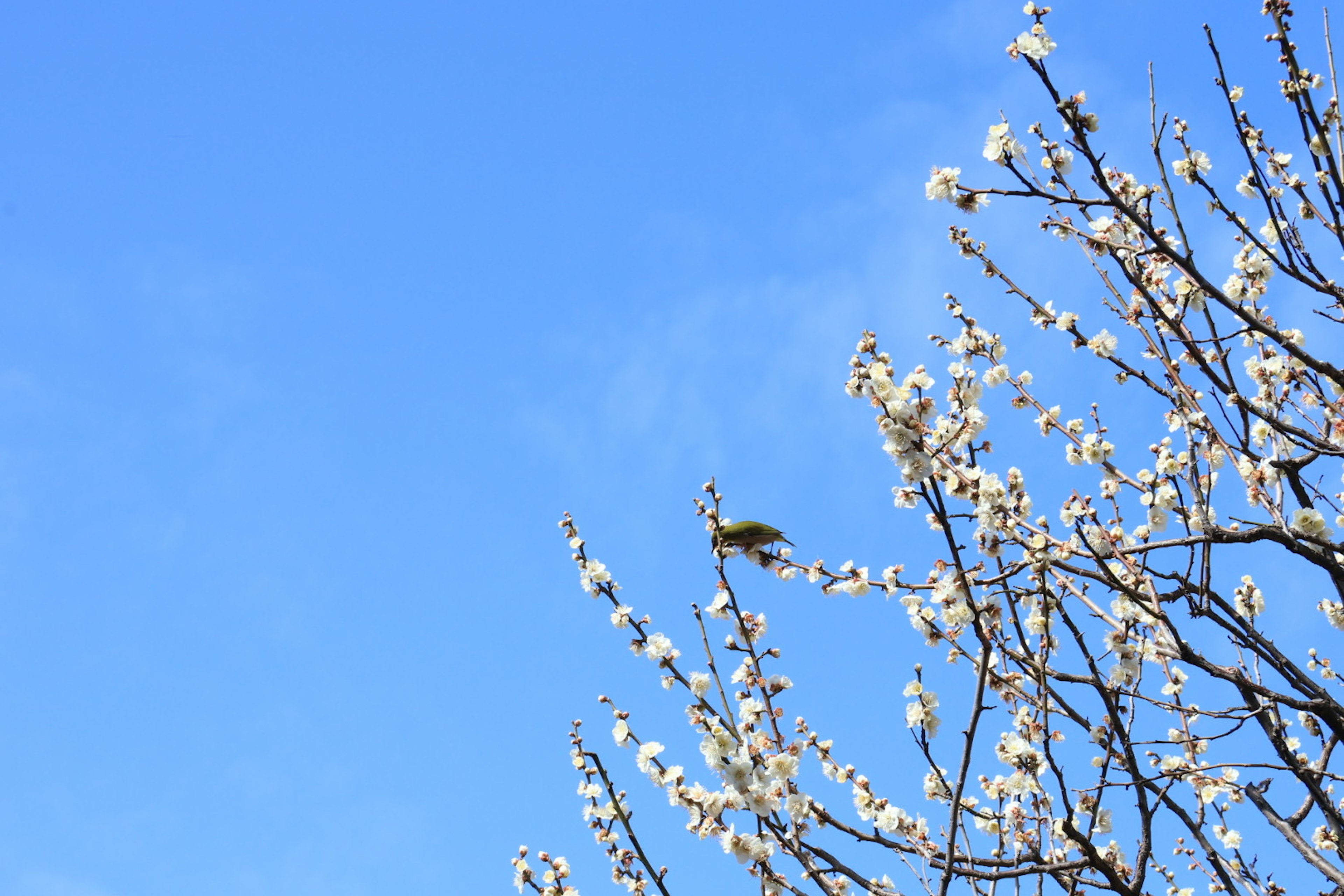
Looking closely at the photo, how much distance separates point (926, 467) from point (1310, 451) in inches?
81.7

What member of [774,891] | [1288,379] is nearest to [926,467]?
[774,891]

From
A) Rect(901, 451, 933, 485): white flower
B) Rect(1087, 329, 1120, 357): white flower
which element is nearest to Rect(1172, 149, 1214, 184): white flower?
Rect(1087, 329, 1120, 357): white flower

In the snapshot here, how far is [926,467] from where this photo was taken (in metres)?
3.28

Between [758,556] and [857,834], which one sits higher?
[758,556]

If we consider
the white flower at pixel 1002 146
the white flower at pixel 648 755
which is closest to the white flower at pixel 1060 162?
the white flower at pixel 1002 146

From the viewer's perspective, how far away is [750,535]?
4.21 meters

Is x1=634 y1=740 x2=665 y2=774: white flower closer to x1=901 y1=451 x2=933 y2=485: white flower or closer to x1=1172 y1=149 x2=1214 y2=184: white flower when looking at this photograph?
x1=901 y1=451 x2=933 y2=485: white flower

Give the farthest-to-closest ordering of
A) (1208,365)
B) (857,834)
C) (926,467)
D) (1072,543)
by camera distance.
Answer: (1208,365)
(1072,543)
(857,834)
(926,467)

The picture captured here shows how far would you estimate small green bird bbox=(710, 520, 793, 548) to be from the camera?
164 inches

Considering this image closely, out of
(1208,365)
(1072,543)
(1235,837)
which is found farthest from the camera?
(1235,837)

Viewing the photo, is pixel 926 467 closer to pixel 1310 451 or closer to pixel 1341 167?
pixel 1310 451

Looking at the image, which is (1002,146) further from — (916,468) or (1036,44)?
(916,468)

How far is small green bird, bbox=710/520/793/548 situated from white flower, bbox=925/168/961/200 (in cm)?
156

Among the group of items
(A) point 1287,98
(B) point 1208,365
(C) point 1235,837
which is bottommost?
(C) point 1235,837
